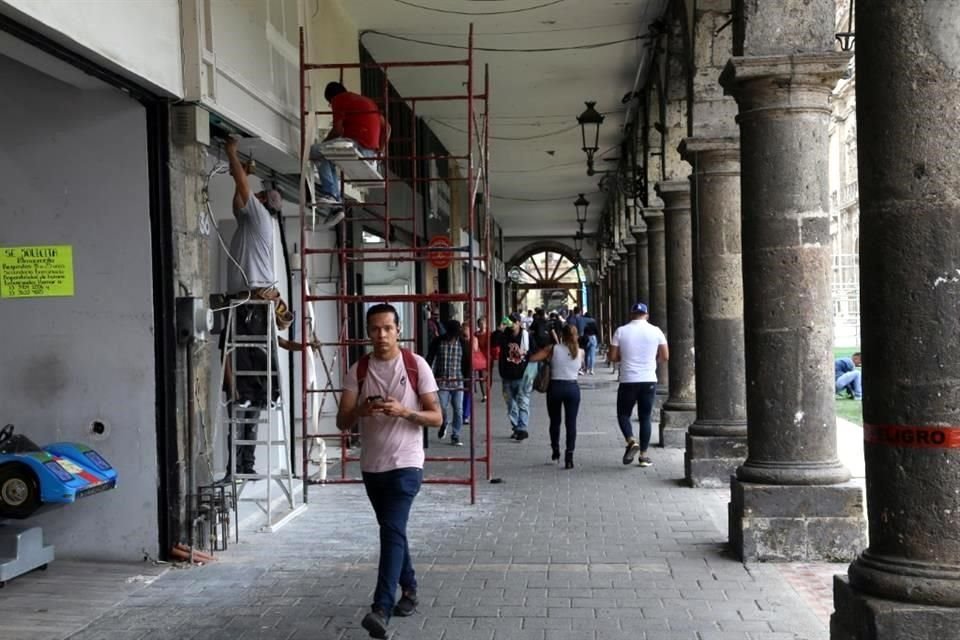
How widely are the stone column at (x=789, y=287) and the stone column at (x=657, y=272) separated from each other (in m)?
11.1

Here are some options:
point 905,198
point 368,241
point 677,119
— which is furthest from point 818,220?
point 368,241

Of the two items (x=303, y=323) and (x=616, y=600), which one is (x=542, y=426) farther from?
(x=616, y=600)

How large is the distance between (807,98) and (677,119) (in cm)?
741

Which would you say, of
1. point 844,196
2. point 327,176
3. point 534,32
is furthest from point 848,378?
point 327,176

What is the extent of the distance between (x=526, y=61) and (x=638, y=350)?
6082mm

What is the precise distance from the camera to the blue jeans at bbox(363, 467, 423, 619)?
549 cm

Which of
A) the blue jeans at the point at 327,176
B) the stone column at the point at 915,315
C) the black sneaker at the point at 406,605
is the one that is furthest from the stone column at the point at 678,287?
the stone column at the point at 915,315

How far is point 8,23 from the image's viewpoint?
5.42m

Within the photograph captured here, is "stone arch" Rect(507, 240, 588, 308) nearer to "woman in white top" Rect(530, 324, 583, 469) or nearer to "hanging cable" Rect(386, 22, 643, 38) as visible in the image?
"hanging cable" Rect(386, 22, 643, 38)

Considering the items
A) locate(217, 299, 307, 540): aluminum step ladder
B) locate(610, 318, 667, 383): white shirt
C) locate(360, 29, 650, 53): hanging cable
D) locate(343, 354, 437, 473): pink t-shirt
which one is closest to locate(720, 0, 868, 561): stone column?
locate(343, 354, 437, 473): pink t-shirt

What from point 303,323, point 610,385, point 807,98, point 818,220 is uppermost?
point 807,98

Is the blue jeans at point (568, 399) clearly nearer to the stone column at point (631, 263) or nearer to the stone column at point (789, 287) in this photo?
the stone column at point (789, 287)

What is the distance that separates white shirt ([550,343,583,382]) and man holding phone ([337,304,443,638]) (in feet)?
20.1

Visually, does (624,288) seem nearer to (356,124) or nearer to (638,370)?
(638,370)
